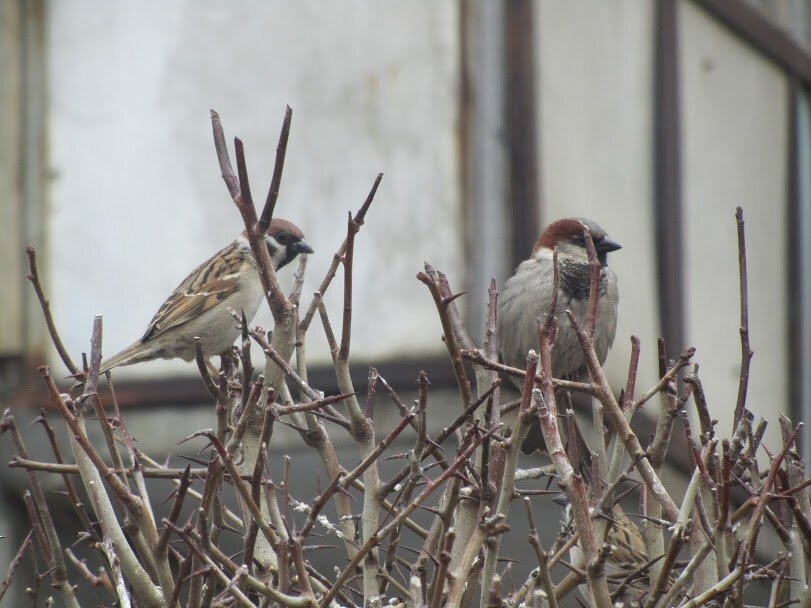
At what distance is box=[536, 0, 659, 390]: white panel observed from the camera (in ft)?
16.5

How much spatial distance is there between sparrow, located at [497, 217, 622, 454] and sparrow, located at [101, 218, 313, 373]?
2.43ft

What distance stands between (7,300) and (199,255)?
798 mm

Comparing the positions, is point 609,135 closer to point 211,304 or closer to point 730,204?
point 730,204

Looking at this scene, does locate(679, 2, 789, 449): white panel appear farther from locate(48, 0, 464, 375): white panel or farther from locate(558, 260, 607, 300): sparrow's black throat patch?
locate(558, 260, 607, 300): sparrow's black throat patch

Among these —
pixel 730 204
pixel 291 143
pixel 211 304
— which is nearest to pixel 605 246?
pixel 211 304

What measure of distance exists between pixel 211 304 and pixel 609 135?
2035 millimetres

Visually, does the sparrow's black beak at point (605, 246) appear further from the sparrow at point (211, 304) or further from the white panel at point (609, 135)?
the white panel at point (609, 135)

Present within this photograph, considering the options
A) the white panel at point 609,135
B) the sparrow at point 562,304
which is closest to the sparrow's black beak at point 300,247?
the sparrow at point 562,304

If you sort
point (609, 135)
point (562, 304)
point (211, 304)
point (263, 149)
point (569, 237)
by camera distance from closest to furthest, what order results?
point (562, 304) < point (569, 237) < point (211, 304) < point (263, 149) < point (609, 135)

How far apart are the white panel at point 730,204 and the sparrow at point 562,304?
6.88ft

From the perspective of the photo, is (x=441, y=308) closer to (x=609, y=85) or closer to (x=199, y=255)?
(x=199, y=255)

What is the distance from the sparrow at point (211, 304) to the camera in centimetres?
386

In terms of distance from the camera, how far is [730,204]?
571cm

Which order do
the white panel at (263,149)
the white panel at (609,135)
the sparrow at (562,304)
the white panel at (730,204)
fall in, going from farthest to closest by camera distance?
the white panel at (730,204) < the white panel at (609,135) < the white panel at (263,149) < the sparrow at (562,304)
